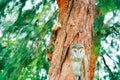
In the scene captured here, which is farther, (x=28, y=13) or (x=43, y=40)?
(x=43, y=40)

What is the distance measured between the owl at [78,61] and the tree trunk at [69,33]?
0.07m

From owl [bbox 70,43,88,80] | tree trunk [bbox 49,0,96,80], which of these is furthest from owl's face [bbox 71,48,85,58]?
tree trunk [bbox 49,0,96,80]

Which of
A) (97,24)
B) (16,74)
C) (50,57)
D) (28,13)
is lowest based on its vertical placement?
(16,74)

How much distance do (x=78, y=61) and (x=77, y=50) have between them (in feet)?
0.35

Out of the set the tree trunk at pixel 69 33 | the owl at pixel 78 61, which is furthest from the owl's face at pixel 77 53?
the tree trunk at pixel 69 33

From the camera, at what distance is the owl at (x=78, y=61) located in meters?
2.95

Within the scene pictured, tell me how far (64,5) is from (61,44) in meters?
0.56

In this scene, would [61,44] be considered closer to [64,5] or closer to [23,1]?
[64,5]

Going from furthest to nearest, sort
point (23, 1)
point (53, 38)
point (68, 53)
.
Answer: point (23, 1) → point (53, 38) → point (68, 53)

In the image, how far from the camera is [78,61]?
9.68ft

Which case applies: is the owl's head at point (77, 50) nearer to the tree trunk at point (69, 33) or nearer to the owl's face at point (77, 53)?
the owl's face at point (77, 53)

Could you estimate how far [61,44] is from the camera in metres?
3.22

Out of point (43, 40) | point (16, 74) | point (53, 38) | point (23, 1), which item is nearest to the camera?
point (53, 38)

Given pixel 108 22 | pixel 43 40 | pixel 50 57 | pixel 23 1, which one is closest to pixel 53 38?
pixel 50 57
